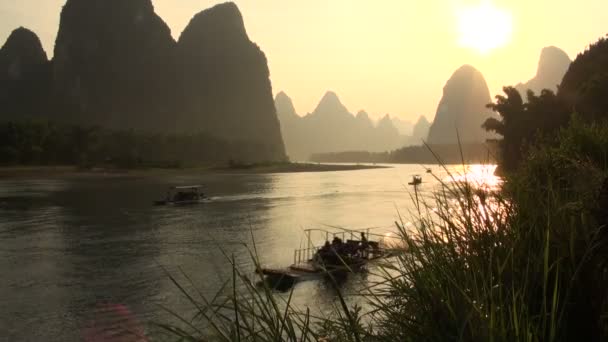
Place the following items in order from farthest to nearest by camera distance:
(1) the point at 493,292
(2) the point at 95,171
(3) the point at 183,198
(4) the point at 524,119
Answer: (2) the point at 95,171 → (4) the point at 524,119 → (3) the point at 183,198 → (1) the point at 493,292

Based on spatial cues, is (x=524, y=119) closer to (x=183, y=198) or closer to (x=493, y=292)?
A: (x=183, y=198)

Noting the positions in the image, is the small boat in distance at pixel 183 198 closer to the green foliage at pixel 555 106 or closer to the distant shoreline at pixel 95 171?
the green foliage at pixel 555 106

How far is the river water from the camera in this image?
18375mm

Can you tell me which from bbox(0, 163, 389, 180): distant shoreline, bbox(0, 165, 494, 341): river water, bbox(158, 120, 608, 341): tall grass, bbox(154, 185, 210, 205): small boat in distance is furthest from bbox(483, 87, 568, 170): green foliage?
bbox(0, 163, 389, 180): distant shoreline

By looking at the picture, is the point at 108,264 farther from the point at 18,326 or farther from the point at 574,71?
the point at 574,71

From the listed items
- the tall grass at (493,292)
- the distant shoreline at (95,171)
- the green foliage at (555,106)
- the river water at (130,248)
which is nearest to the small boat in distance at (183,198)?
the river water at (130,248)

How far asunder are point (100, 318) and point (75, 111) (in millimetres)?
Result: 198788

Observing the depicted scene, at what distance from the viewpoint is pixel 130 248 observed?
30.1 m

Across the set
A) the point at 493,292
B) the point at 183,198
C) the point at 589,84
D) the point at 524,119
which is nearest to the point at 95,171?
the point at 183,198

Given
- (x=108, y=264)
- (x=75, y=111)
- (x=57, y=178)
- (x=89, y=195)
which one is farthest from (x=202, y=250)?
(x=75, y=111)

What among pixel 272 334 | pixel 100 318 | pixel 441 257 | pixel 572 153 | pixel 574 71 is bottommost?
pixel 100 318

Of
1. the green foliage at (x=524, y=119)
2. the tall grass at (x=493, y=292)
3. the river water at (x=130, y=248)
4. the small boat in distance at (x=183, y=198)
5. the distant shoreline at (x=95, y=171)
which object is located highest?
the green foliage at (x=524, y=119)

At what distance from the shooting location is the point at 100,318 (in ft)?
58.2

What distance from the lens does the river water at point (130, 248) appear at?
723 inches
